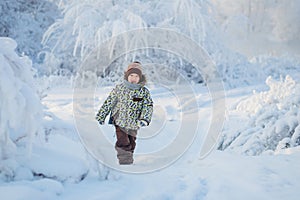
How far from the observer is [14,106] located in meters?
2.66

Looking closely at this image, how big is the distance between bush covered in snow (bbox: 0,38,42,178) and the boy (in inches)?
22.9

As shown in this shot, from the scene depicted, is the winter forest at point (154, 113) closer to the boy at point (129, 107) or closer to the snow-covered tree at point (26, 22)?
the snow-covered tree at point (26, 22)

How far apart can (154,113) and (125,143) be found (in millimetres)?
3713

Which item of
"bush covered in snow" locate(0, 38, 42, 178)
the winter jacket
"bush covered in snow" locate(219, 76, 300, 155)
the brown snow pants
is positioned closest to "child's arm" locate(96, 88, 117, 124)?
the winter jacket

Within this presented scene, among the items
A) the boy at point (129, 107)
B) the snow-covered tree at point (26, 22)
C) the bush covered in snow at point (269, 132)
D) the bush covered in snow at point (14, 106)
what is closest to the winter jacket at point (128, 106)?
the boy at point (129, 107)

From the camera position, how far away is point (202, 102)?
8508 millimetres

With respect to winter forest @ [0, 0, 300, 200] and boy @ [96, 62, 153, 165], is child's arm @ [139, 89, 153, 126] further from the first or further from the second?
winter forest @ [0, 0, 300, 200]

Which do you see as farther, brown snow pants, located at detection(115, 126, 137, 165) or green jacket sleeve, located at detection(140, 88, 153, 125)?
brown snow pants, located at detection(115, 126, 137, 165)

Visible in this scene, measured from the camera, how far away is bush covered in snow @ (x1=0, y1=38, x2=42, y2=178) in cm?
264

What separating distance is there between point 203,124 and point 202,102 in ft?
6.49

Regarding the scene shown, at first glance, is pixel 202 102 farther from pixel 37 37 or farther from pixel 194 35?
pixel 37 37

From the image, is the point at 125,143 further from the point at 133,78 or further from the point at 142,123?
the point at 133,78

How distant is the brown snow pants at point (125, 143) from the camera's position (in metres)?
3.02

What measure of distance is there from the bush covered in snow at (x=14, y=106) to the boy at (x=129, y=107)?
582 millimetres
